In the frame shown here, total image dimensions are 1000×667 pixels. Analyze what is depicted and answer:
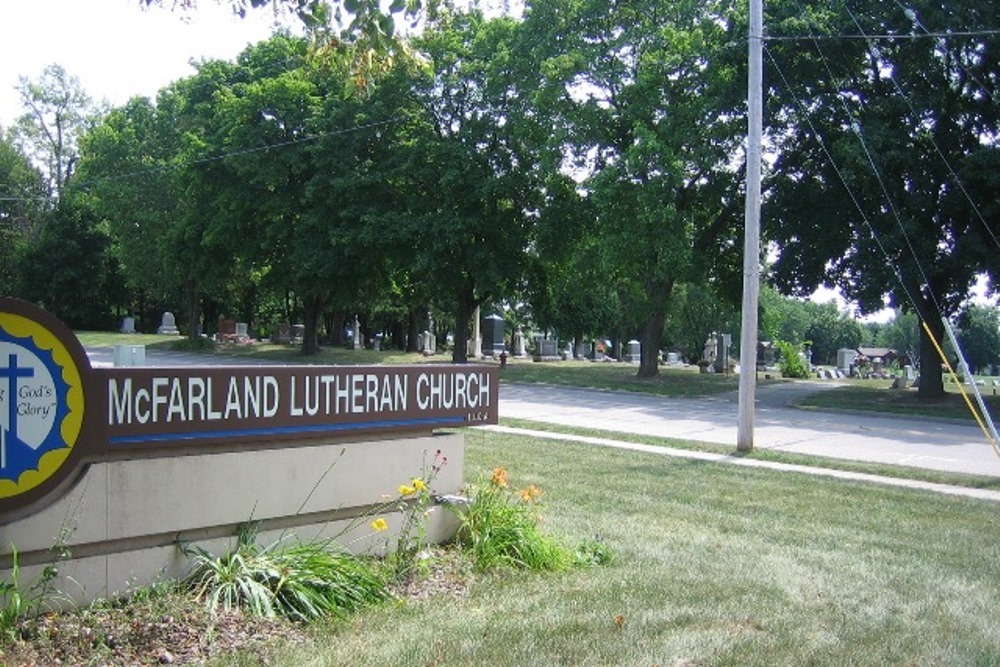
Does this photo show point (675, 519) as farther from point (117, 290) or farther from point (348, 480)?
point (117, 290)

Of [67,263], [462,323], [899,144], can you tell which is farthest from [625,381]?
[67,263]

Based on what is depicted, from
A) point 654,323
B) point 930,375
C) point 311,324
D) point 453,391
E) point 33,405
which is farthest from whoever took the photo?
point 311,324

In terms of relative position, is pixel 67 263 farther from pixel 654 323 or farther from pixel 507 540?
pixel 507 540

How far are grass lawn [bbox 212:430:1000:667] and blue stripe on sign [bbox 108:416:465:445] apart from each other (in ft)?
3.91

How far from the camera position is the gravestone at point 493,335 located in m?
53.6

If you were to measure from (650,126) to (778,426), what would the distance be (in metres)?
13.4

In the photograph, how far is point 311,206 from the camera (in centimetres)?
3784

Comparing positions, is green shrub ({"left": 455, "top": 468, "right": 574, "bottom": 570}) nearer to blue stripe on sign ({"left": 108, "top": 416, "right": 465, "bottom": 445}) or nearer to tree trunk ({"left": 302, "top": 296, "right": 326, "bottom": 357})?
blue stripe on sign ({"left": 108, "top": 416, "right": 465, "bottom": 445})

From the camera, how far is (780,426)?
20.7 metres

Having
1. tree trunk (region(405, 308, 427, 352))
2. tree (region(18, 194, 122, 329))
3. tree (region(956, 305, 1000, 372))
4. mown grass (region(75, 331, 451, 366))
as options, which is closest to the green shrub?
mown grass (region(75, 331, 451, 366))

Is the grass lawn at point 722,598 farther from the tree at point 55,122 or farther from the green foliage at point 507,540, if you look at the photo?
the tree at point 55,122

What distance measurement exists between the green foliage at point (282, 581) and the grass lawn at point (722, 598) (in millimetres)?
218

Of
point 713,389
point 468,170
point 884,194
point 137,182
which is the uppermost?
point 137,182

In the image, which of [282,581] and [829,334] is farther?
[829,334]
